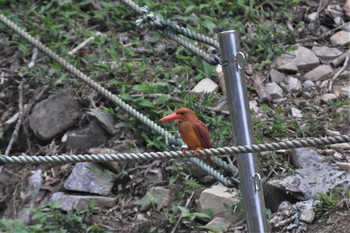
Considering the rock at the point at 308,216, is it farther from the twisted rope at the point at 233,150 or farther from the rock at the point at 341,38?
the rock at the point at 341,38

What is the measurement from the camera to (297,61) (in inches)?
204

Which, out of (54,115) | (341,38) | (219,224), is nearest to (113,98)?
(54,115)

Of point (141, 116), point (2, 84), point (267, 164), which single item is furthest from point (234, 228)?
point (2, 84)

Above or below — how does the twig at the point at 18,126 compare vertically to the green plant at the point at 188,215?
above

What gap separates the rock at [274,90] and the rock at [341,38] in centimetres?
59

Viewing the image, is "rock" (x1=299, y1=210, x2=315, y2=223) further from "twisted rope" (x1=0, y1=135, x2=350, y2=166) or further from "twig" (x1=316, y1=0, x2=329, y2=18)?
"twig" (x1=316, y1=0, x2=329, y2=18)

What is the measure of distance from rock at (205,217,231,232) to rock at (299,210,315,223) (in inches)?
15.7

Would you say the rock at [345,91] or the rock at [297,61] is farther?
the rock at [297,61]

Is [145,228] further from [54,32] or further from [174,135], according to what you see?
[54,32]

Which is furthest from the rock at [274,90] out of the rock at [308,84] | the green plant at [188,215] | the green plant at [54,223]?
the green plant at [54,223]

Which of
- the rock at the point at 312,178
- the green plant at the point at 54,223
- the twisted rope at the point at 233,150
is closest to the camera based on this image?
the twisted rope at the point at 233,150

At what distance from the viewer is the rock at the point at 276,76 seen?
5.11 m

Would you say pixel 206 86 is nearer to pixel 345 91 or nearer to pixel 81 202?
pixel 345 91

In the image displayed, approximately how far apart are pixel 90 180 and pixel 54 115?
1.89ft
